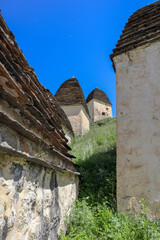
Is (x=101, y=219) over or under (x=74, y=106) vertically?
under

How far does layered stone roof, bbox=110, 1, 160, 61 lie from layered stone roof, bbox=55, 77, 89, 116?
8771 mm

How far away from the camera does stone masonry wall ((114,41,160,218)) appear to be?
10.7 ft

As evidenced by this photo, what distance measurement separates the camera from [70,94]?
1439 centimetres

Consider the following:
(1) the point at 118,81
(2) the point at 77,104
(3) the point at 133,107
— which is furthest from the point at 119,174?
(2) the point at 77,104

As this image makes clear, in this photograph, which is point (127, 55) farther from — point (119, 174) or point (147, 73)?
point (119, 174)

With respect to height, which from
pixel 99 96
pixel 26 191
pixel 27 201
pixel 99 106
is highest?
pixel 99 96

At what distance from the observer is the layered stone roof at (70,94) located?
539 inches

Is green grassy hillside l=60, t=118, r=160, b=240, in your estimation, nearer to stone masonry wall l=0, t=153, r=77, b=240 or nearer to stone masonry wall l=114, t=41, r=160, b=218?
stone masonry wall l=114, t=41, r=160, b=218

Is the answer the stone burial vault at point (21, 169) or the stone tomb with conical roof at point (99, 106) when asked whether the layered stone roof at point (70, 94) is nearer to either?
the stone tomb with conical roof at point (99, 106)

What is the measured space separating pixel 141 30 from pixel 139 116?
2.44 m

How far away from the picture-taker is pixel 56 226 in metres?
2.51

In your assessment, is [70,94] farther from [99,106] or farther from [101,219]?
[101,219]

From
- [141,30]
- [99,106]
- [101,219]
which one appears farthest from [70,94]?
[101,219]

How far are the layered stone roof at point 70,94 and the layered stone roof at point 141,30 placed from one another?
8.77 m
